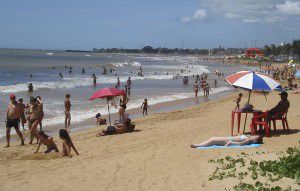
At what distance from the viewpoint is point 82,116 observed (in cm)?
1908

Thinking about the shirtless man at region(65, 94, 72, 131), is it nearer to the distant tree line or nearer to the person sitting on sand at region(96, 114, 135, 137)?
the person sitting on sand at region(96, 114, 135, 137)

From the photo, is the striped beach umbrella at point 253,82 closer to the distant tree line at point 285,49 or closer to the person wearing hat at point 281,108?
the person wearing hat at point 281,108

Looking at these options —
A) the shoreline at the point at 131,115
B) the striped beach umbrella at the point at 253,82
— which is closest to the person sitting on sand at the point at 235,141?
the striped beach umbrella at the point at 253,82

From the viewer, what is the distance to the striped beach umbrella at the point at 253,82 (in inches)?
398

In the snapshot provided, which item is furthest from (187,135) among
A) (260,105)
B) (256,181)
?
(260,105)

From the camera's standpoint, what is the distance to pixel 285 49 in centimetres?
13300

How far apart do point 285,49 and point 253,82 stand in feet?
425

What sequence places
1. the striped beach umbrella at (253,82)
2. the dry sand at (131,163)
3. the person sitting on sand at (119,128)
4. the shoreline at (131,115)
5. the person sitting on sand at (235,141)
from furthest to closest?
the shoreline at (131,115) → the person sitting on sand at (119,128) → the striped beach umbrella at (253,82) → the person sitting on sand at (235,141) → the dry sand at (131,163)

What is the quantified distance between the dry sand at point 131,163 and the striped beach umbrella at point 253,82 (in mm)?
1170

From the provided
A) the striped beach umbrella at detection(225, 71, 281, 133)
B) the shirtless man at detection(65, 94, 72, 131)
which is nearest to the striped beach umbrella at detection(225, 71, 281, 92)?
the striped beach umbrella at detection(225, 71, 281, 133)

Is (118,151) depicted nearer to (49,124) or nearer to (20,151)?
(20,151)

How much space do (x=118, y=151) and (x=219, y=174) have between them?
384 centimetres

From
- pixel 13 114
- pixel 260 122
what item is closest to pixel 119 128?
pixel 13 114

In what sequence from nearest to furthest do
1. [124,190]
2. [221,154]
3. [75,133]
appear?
[124,190], [221,154], [75,133]
